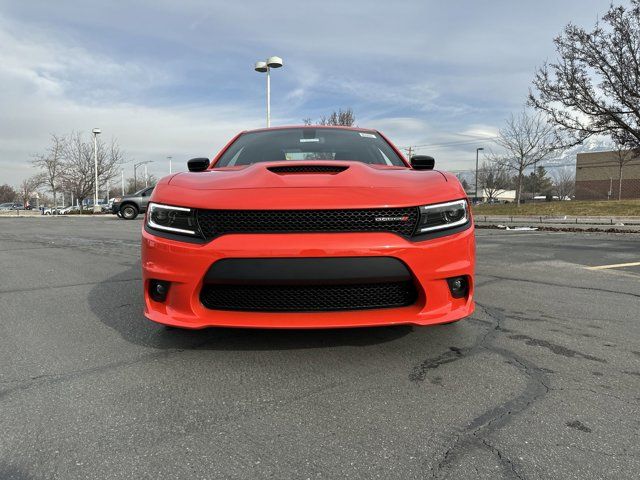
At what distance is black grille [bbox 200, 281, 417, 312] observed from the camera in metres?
2.37

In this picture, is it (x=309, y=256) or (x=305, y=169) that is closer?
(x=309, y=256)

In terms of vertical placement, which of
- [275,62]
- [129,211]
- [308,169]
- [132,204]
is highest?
[275,62]

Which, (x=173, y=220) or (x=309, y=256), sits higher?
(x=173, y=220)

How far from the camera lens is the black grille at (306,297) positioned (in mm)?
2367

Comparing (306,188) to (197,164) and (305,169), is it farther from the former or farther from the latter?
(197,164)

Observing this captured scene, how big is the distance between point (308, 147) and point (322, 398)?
2542 mm

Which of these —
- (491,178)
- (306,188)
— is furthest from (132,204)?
(491,178)

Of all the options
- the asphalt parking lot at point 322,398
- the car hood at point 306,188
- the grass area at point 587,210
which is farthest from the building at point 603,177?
the car hood at point 306,188

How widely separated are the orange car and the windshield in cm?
130

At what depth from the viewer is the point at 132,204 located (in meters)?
22.2

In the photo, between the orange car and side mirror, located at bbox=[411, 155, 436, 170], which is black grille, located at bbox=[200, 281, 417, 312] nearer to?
the orange car

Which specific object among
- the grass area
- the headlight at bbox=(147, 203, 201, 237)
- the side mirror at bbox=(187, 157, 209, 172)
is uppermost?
the side mirror at bbox=(187, 157, 209, 172)

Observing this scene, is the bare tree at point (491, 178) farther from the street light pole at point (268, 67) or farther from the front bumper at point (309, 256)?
the front bumper at point (309, 256)

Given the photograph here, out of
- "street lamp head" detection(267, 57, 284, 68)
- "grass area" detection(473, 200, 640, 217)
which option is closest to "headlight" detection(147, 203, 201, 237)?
"street lamp head" detection(267, 57, 284, 68)
